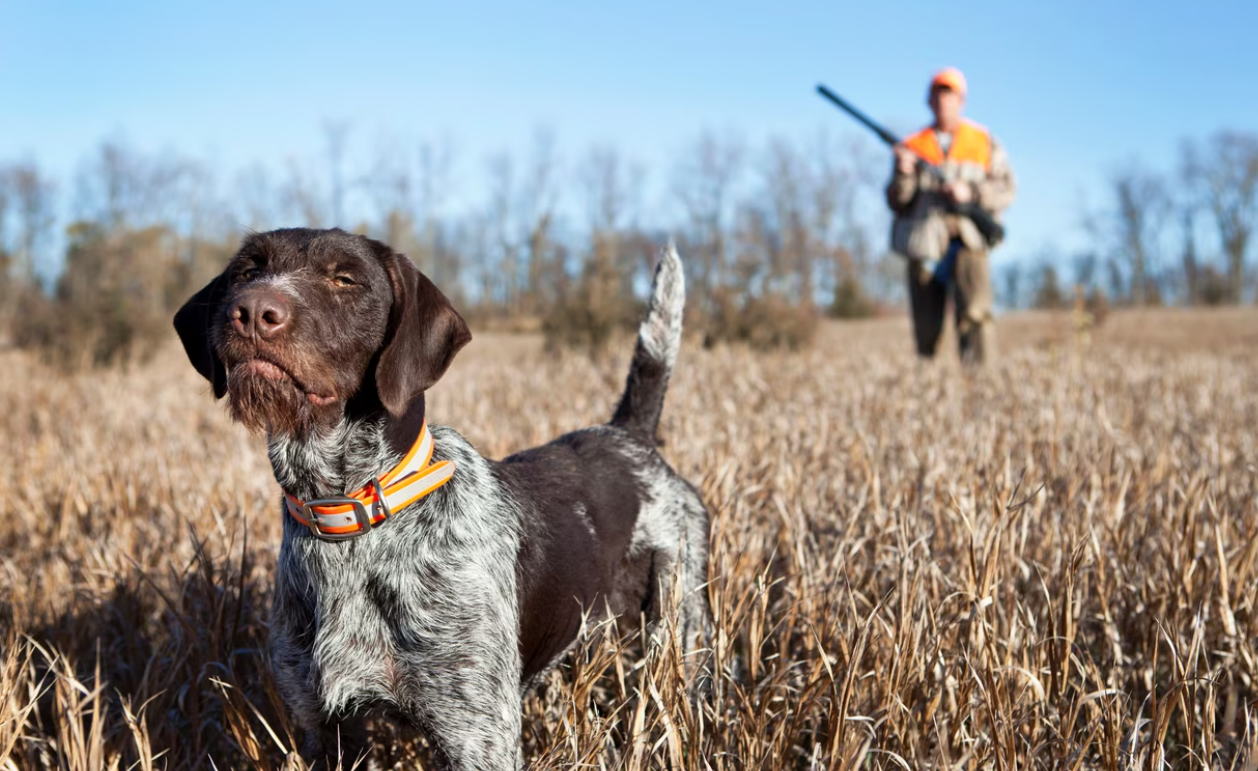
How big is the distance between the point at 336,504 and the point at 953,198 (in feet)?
24.9

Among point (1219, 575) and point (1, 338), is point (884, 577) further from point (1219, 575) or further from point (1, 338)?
point (1, 338)

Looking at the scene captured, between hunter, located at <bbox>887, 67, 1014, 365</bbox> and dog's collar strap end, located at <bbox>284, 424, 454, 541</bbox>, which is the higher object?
hunter, located at <bbox>887, 67, 1014, 365</bbox>

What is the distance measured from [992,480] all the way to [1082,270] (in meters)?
64.2

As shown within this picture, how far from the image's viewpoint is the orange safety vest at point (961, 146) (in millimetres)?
8742

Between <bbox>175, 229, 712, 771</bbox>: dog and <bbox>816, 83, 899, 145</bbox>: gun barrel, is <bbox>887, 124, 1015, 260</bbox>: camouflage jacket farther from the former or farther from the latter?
<bbox>175, 229, 712, 771</bbox>: dog

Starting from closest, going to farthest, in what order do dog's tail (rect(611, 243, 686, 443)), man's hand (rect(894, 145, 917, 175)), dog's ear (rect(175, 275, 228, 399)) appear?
dog's ear (rect(175, 275, 228, 399)) → dog's tail (rect(611, 243, 686, 443)) → man's hand (rect(894, 145, 917, 175))

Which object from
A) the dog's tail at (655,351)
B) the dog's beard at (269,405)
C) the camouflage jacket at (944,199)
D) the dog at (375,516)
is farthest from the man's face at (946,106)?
the dog's beard at (269,405)

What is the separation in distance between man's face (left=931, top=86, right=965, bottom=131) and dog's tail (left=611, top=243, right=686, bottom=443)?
6.42 metres

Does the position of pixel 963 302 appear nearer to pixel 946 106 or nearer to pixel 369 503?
pixel 946 106

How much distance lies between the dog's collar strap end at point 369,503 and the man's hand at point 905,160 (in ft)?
24.4

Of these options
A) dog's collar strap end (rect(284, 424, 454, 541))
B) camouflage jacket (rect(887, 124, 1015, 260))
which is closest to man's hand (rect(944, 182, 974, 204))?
camouflage jacket (rect(887, 124, 1015, 260))

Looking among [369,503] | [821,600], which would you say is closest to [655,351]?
[821,600]

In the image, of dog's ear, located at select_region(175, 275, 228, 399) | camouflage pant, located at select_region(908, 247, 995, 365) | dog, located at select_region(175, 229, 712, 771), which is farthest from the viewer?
camouflage pant, located at select_region(908, 247, 995, 365)

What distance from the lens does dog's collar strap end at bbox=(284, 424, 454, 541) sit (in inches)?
84.8
